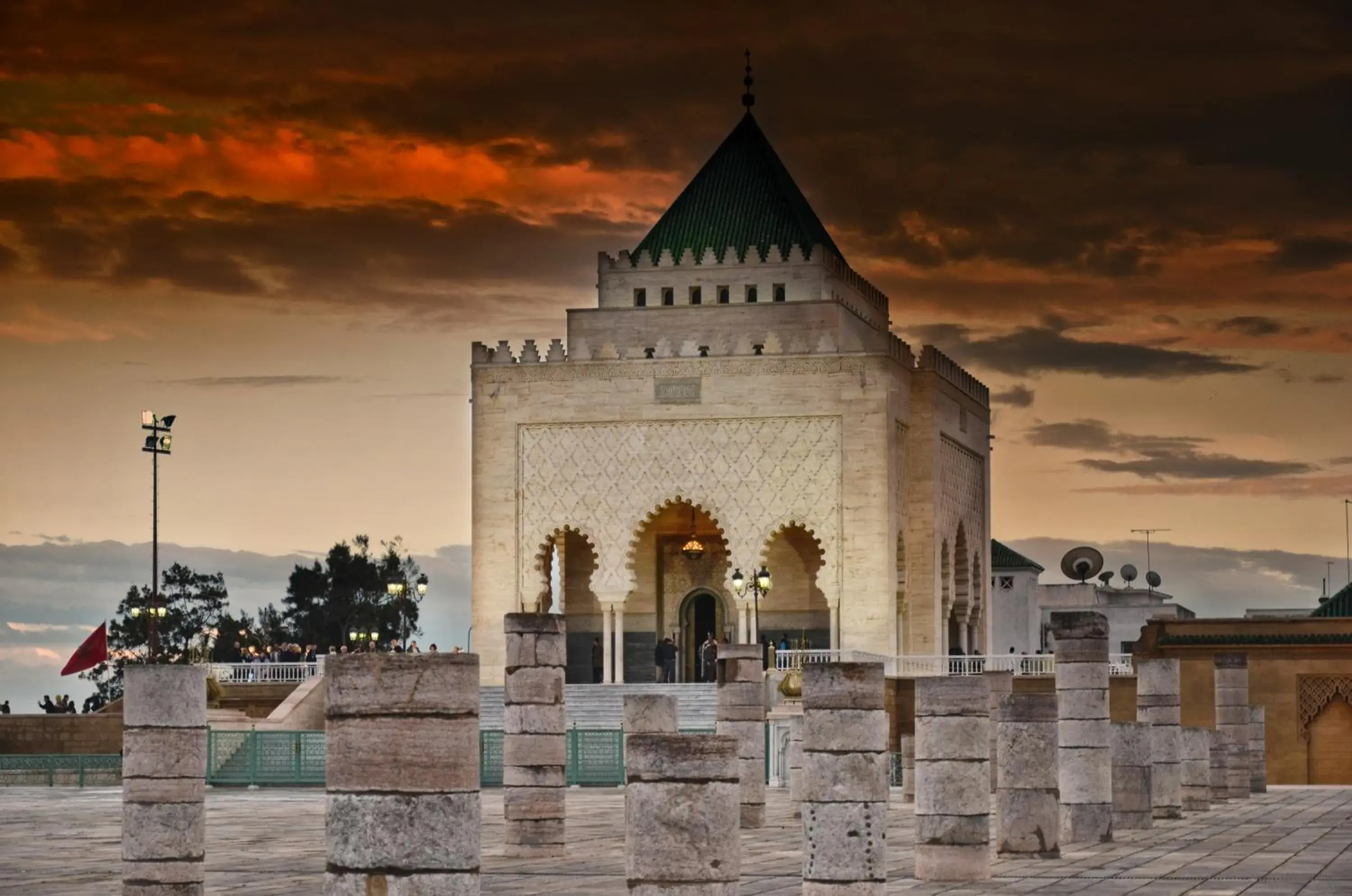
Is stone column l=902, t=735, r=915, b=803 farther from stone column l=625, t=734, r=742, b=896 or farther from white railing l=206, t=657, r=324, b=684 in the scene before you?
stone column l=625, t=734, r=742, b=896

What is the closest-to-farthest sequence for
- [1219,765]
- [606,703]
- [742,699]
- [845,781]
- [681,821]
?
1. [681,821]
2. [845,781]
3. [742,699]
4. [1219,765]
5. [606,703]

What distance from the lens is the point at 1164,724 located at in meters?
18.8

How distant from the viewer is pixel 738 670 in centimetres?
1812

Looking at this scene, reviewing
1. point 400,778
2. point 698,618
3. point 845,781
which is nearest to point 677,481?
point 698,618

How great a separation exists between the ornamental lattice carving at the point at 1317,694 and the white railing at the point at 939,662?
3.26 meters

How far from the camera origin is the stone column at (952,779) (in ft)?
41.9

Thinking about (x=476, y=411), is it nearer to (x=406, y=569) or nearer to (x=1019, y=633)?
(x=1019, y=633)

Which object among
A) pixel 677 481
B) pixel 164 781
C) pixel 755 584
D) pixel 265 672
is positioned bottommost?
pixel 164 781

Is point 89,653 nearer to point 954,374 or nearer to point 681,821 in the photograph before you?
point 954,374

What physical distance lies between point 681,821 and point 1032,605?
1880 inches

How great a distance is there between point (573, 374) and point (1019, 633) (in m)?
20.5

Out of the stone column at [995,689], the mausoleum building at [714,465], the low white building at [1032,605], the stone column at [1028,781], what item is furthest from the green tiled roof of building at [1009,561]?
the stone column at [1028,781]

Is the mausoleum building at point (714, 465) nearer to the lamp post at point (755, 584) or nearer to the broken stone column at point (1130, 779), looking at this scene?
the lamp post at point (755, 584)

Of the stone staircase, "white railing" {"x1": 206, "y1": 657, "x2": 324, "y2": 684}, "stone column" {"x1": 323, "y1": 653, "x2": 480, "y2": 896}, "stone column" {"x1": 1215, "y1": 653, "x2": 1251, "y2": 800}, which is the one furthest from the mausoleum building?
"stone column" {"x1": 323, "y1": 653, "x2": 480, "y2": 896}
